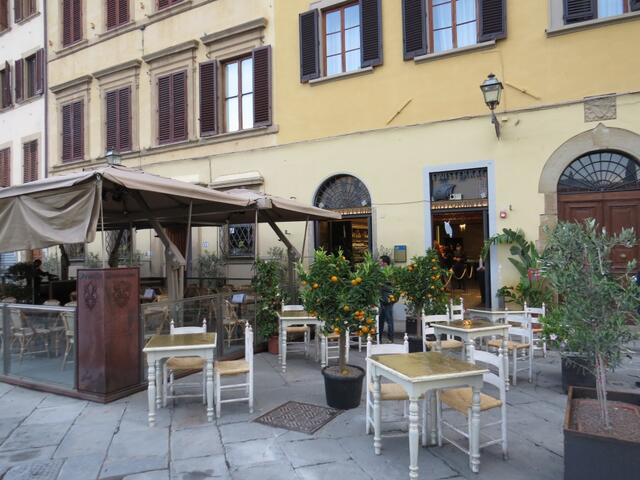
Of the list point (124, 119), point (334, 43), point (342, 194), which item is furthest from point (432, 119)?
point (124, 119)

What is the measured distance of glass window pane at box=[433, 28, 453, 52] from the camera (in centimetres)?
952

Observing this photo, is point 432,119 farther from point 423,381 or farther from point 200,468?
point 200,468

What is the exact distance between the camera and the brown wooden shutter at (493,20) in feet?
29.1

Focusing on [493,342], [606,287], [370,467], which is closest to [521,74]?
[493,342]

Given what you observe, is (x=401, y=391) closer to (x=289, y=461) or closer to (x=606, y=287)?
(x=289, y=461)

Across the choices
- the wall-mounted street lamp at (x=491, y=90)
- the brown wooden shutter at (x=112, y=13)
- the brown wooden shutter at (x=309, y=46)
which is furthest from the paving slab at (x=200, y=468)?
the brown wooden shutter at (x=112, y=13)

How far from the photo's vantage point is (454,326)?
229 inches

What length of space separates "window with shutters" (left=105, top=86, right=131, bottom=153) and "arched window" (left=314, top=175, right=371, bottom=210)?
254 inches

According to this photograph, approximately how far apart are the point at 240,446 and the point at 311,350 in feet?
13.3

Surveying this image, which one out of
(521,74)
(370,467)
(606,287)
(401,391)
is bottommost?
(370,467)

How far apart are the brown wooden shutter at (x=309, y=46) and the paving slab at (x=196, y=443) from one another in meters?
8.37

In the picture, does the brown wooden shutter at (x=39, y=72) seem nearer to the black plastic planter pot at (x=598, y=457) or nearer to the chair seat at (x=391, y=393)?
the chair seat at (x=391, y=393)

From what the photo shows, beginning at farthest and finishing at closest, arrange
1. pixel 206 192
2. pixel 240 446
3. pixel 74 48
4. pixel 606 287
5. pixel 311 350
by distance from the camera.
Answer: pixel 74 48
pixel 311 350
pixel 206 192
pixel 240 446
pixel 606 287

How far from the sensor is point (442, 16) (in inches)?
378
